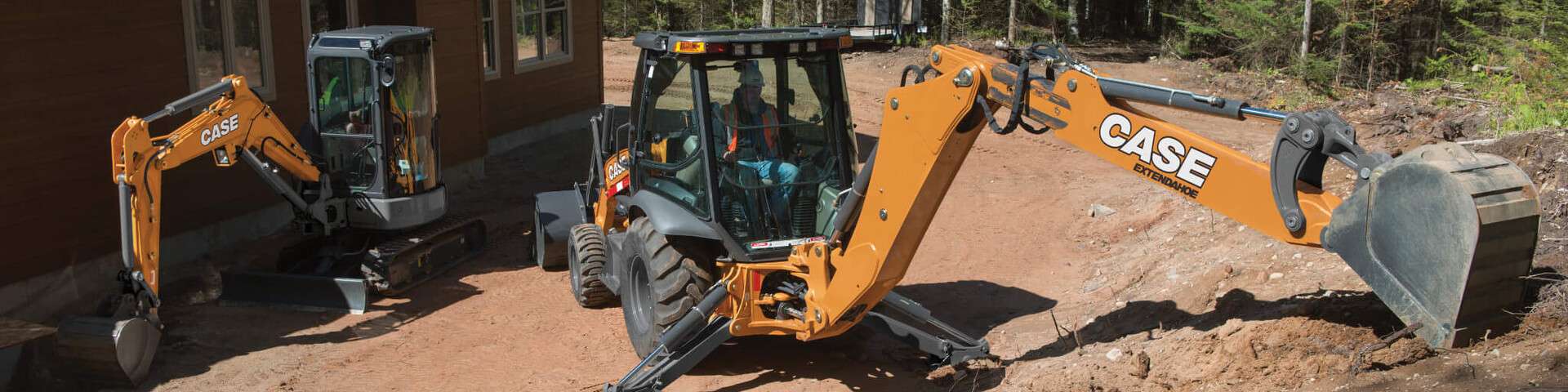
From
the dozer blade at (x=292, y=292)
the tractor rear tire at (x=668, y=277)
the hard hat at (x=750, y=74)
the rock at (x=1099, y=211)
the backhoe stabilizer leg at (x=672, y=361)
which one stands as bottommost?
the dozer blade at (x=292, y=292)

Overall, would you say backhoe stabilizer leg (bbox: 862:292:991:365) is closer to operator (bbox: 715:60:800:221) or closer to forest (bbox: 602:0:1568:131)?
operator (bbox: 715:60:800:221)

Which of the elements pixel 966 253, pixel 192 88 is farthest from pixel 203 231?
pixel 966 253

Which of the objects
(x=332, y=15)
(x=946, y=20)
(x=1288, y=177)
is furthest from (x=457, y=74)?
(x=946, y=20)

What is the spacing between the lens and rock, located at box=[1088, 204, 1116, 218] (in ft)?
42.0

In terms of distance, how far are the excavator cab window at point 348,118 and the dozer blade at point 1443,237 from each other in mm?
8194

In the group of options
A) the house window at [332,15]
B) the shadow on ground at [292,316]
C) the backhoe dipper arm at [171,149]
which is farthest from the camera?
the house window at [332,15]

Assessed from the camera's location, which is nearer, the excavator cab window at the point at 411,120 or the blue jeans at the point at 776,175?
the blue jeans at the point at 776,175

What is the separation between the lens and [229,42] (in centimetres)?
1196

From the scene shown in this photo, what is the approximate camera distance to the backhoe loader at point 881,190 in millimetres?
4707

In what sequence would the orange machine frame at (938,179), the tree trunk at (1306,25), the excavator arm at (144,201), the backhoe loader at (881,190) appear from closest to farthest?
the backhoe loader at (881,190) < the orange machine frame at (938,179) < the excavator arm at (144,201) < the tree trunk at (1306,25)

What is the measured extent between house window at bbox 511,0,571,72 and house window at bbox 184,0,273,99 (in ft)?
17.6

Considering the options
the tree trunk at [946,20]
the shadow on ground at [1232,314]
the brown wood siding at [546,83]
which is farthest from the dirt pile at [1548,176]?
the tree trunk at [946,20]

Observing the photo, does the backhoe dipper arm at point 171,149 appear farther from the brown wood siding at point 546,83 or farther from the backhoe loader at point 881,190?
the brown wood siding at point 546,83

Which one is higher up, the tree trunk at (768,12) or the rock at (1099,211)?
the tree trunk at (768,12)
